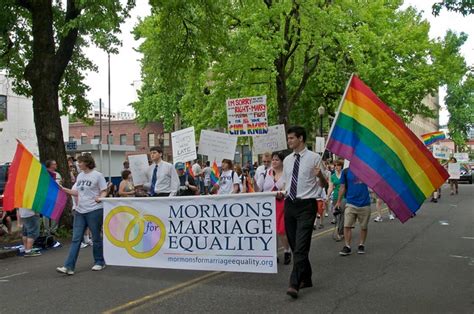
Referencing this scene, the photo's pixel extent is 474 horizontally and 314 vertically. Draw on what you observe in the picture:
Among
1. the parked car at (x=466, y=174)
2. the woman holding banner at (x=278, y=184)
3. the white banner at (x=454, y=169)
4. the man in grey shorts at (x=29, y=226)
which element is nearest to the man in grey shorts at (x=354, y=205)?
the woman holding banner at (x=278, y=184)

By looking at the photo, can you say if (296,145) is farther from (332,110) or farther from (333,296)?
(332,110)

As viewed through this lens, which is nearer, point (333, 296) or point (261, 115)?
point (333, 296)

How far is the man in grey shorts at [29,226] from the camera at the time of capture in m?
10.4

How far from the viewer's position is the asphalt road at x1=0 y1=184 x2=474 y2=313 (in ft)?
19.7

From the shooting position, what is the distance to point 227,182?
1041 cm

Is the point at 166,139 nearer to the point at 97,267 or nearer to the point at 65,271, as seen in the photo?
the point at 97,267

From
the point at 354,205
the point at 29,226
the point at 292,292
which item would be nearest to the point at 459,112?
the point at 354,205

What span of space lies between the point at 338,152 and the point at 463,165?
4156 cm

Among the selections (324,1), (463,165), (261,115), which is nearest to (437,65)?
(324,1)

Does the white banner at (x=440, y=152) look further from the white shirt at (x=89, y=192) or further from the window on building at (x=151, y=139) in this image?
the window on building at (x=151, y=139)

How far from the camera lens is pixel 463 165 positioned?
4434 centimetres

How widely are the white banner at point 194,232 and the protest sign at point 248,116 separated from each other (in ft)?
25.0

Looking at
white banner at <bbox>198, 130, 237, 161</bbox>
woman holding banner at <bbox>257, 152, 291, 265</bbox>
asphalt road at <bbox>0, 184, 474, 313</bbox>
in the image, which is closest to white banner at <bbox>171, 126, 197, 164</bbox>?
white banner at <bbox>198, 130, 237, 161</bbox>

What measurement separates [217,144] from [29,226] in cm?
515
